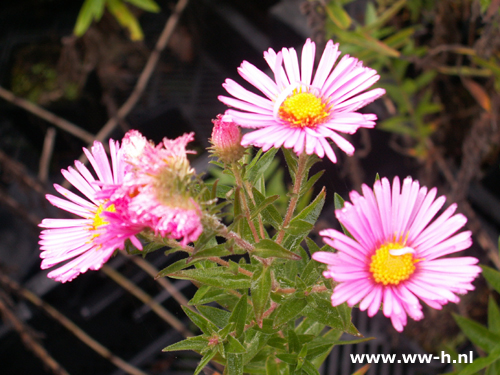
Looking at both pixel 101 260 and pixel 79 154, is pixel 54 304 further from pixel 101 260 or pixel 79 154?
pixel 101 260

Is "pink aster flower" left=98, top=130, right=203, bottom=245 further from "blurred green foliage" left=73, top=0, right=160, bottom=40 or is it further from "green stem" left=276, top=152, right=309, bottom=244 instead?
"blurred green foliage" left=73, top=0, right=160, bottom=40

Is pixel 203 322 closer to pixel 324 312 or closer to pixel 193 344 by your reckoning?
pixel 193 344

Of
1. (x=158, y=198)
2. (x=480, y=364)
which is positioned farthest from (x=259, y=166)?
(x=480, y=364)

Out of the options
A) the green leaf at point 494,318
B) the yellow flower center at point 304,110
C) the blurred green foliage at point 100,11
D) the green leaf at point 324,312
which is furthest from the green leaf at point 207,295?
the blurred green foliage at point 100,11

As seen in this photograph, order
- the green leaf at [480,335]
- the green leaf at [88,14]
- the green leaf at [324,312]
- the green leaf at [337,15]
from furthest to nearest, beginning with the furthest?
the green leaf at [88,14], the green leaf at [337,15], the green leaf at [480,335], the green leaf at [324,312]

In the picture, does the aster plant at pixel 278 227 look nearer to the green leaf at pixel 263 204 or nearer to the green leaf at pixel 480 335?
the green leaf at pixel 263 204

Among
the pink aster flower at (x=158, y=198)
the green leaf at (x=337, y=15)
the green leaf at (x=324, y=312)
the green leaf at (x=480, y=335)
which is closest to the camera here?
the pink aster flower at (x=158, y=198)
